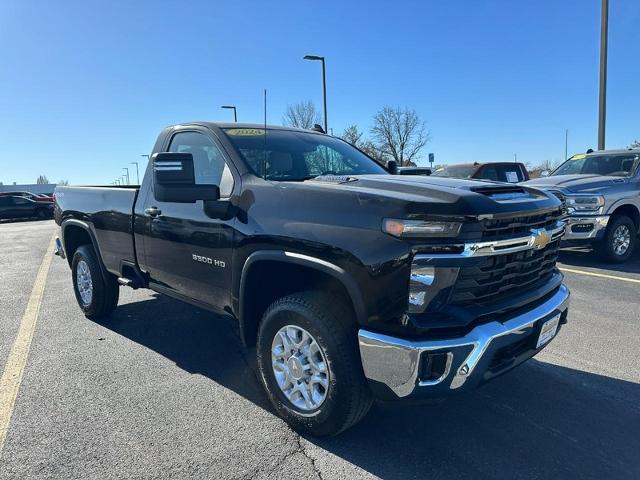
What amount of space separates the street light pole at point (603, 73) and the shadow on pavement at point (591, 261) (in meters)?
4.28

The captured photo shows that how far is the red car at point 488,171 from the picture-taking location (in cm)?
1199

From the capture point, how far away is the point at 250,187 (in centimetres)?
323

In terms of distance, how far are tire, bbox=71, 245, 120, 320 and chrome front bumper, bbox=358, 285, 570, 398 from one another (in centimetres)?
357

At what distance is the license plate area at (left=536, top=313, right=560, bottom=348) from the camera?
2.87 m

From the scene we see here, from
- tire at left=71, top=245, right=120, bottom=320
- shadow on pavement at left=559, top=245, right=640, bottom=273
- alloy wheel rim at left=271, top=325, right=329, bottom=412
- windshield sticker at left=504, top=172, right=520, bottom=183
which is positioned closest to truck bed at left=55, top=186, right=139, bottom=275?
tire at left=71, top=245, right=120, bottom=320

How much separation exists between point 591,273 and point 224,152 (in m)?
6.31

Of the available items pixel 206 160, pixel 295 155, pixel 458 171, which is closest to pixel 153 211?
pixel 206 160

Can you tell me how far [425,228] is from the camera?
7.98ft

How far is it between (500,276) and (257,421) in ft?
5.80

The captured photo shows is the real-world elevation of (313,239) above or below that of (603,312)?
above

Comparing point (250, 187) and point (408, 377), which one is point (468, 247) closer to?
point (408, 377)

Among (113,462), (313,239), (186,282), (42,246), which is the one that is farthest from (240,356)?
(42,246)

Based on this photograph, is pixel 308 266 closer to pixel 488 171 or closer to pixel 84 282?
pixel 84 282

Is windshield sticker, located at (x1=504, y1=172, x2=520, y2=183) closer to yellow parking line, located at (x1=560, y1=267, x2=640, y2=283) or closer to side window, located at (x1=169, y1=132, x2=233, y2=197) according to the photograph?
yellow parking line, located at (x1=560, y1=267, x2=640, y2=283)
